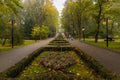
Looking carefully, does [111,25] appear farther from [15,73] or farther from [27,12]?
[15,73]

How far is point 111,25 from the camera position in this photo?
260 feet

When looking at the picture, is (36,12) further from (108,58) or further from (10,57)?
(108,58)

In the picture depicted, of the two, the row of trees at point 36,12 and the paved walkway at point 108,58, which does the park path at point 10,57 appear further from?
the row of trees at point 36,12

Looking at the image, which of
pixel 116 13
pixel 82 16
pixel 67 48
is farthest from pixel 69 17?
pixel 67 48

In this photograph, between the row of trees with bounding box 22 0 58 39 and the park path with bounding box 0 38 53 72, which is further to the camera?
the row of trees with bounding box 22 0 58 39

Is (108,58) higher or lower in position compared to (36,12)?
lower

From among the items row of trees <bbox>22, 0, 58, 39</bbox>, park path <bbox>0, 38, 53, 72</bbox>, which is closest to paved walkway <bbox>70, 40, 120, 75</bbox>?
park path <bbox>0, 38, 53, 72</bbox>

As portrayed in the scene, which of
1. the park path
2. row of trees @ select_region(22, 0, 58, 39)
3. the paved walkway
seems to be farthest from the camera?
row of trees @ select_region(22, 0, 58, 39)

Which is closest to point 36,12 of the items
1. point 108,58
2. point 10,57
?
point 10,57

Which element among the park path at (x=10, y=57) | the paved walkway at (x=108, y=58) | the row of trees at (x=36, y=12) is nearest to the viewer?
the paved walkway at (x=108, y=58)

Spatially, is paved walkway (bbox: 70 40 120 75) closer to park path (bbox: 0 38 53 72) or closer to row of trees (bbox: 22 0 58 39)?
park path (bbox: 0 38 53 72)

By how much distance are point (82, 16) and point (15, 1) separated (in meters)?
48.1

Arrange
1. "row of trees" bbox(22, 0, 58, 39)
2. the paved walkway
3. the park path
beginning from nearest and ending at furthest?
1. the paved walkway
2. the park path
3. "row of trees" bbox(22, 0, 58, 39)

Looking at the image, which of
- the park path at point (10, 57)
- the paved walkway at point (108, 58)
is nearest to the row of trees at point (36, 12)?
the park path at point (10, 57)
